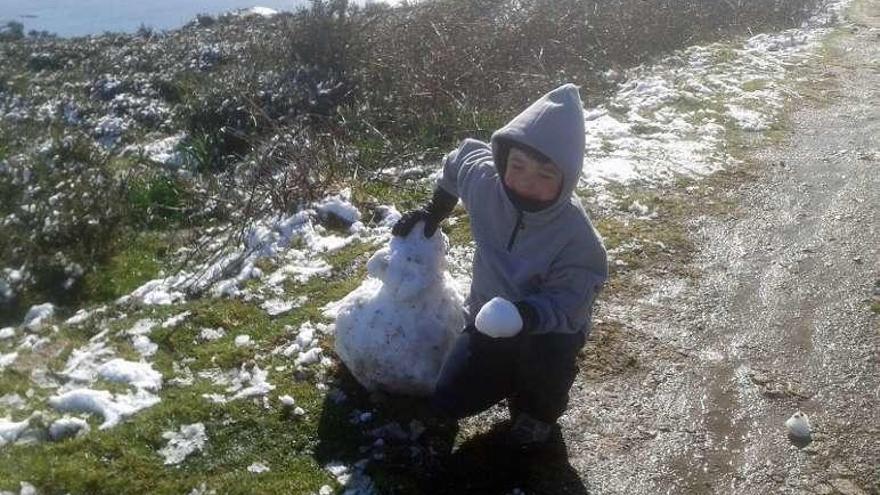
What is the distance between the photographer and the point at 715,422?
3625 mm

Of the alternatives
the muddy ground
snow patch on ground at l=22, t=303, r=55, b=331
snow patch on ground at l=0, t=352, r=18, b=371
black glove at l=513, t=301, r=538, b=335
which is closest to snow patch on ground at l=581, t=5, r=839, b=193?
the muddy ground

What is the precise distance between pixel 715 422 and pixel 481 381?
1.15m

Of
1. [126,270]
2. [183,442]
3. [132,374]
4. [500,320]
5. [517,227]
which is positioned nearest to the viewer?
[500,320]

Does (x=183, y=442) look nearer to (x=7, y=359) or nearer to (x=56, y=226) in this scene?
(x=7, y=359)

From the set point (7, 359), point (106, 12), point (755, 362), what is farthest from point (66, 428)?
point (106, 12)

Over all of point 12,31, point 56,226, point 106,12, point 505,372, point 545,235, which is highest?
point 12,31

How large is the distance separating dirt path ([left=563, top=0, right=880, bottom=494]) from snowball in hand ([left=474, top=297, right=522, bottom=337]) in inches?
32.2

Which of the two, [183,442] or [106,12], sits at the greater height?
[106,12]

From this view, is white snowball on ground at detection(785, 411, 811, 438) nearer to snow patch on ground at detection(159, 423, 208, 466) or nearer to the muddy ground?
the muddy ground

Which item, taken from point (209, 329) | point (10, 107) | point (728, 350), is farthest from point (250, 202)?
point (10, 107)

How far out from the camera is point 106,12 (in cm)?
1988

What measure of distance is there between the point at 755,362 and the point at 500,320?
1.81m

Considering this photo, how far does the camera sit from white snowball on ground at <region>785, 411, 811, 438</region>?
3.50 m

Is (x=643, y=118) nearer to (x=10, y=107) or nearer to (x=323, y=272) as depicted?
(x=323, y=272)
